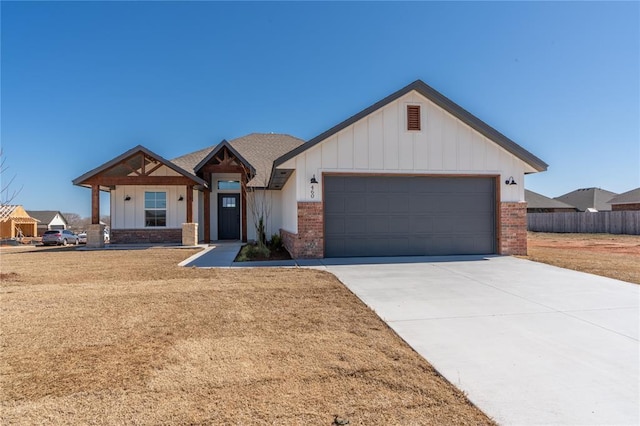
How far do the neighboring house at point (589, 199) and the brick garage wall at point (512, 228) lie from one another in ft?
133

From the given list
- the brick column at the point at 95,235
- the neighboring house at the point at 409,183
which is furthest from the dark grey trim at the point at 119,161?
the neighboring house at the point at 409,183

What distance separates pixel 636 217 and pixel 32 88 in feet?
120

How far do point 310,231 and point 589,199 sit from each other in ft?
162

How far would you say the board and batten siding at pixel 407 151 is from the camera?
412 inches

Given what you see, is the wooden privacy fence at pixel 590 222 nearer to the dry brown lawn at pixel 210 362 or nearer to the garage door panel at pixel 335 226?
the garage door panel at pixel 335 226

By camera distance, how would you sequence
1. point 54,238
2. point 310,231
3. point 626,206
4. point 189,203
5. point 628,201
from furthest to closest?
point 626,206
point 628,201
point 54,238
point 189,203
point 310,231

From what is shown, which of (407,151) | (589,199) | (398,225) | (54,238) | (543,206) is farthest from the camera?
(589,199)

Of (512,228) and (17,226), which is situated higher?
(512,228)

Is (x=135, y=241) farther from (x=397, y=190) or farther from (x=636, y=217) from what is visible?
(x=636, y=217)

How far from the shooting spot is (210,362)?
3334 millimetres

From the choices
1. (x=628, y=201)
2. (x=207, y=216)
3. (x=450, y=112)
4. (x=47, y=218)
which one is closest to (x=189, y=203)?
(x=207, y=216)

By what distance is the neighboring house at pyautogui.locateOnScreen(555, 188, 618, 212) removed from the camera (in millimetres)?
42688

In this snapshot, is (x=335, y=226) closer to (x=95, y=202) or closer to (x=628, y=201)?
(x=95, y=202)

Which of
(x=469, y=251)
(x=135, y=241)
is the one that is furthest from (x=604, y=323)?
(x=135, y=241)
